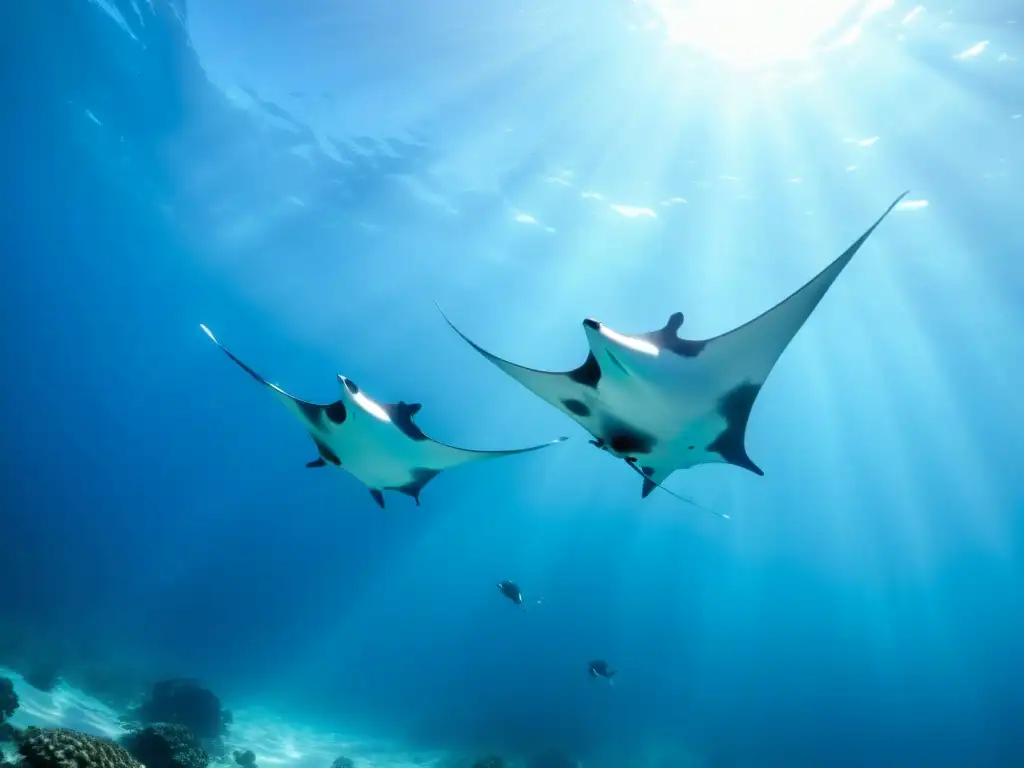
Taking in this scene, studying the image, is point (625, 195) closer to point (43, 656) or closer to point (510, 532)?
point (43, 656)

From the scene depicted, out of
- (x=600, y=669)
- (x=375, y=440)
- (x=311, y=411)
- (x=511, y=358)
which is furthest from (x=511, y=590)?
(x=511, y=358)

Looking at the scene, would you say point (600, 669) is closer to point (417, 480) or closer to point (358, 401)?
point (417, 480)

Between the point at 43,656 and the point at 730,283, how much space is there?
2911 cm

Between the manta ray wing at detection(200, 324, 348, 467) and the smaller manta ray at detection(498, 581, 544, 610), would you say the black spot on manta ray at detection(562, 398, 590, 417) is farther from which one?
the smaller manta ray at detection(498, 581, 544, 610)

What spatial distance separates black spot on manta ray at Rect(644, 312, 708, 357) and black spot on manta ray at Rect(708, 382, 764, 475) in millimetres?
531

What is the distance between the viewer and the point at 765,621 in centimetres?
6016

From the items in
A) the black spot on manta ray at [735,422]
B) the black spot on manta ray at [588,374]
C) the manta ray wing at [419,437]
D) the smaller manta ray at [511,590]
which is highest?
the smaller manta ray at [511,590]

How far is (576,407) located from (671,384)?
821 mm

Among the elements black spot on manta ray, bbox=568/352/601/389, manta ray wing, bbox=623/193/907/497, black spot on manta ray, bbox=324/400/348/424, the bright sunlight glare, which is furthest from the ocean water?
black spot on manta ray, bbox=568/352/601/389

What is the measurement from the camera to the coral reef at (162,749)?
31.7 feet

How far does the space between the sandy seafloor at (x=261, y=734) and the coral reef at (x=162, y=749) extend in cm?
273

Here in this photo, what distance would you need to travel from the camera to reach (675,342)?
3.49 metres

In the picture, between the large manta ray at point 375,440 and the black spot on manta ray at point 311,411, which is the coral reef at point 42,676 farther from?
the black spot on manta ray at point 311,411

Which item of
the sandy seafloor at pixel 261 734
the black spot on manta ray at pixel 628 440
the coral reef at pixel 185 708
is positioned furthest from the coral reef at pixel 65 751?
the coral reef at pixel 185 708
